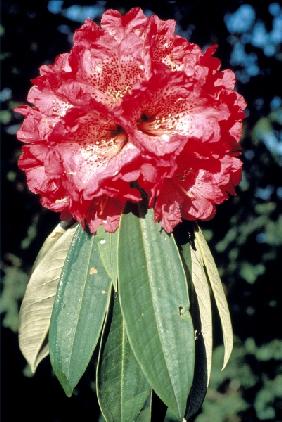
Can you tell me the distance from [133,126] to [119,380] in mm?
370

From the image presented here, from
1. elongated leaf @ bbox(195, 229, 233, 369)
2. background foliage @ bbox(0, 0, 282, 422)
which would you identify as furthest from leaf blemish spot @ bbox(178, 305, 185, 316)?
background foliage @ bbox(0, 0, 282, 422)

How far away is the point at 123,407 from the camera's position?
95 centimetres

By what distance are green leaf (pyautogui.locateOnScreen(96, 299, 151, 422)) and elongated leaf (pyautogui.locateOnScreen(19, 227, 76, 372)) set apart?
0.15 metres

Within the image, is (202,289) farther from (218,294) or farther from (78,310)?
(78,310)

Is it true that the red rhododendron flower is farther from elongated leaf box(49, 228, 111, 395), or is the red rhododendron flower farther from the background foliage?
the background foliage

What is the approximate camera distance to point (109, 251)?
950mm

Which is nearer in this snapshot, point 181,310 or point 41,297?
point 181,310

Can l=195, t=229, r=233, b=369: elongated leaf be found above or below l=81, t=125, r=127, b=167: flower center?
below

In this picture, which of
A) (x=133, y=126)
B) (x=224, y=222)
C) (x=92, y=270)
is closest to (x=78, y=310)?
(x=92, y=270)

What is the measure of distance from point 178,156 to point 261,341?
6.79 ft

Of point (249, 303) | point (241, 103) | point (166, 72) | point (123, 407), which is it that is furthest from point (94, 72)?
point (249, 303)

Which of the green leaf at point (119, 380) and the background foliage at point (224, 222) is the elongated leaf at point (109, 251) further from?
the background foliage at point (224, 222)

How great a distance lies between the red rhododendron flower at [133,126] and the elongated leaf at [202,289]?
63 millimetres

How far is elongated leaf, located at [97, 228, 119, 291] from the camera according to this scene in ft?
3.07
